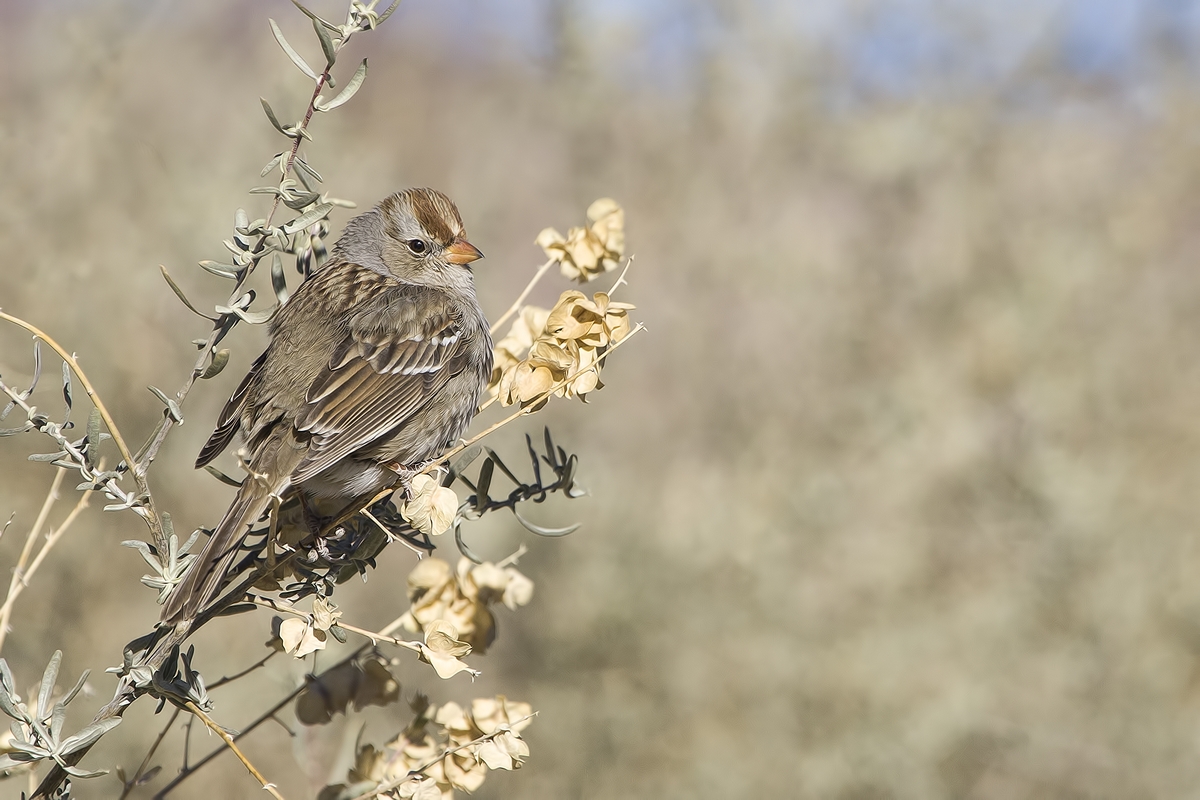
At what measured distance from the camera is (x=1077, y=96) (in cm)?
575

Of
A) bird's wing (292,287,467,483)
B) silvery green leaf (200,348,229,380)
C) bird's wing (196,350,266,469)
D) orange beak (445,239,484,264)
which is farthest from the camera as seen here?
orange beak (445,239,484,264)

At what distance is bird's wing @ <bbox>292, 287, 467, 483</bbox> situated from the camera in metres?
3.15

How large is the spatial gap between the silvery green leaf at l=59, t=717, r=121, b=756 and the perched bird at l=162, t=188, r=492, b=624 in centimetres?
92

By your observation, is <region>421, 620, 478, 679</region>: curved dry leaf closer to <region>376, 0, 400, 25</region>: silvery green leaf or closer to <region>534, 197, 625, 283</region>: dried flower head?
<region>534, 197, 625, 283</region>: dried flower head

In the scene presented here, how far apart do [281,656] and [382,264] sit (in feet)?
5.82

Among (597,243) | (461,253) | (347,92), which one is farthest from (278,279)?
(461,253)

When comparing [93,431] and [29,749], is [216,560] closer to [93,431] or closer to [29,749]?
[93,431]

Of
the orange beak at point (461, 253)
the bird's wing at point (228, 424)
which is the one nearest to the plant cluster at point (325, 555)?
the bird's wing at point (228, 424)

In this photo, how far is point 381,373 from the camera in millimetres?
3467

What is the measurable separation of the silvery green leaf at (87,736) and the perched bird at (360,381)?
92cm

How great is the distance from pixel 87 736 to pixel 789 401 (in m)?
4.59

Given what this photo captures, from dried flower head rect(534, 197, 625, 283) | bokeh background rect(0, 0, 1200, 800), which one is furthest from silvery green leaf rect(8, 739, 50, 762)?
bokeh background rect(0, 0, 1200, 800)

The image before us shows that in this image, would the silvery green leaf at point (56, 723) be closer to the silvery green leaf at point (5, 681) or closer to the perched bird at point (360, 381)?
the silvery green leaf at point (5, 681)

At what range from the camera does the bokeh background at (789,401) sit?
14.3ft
